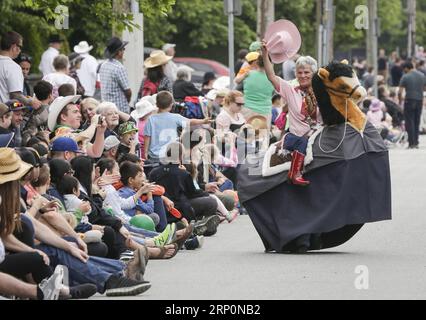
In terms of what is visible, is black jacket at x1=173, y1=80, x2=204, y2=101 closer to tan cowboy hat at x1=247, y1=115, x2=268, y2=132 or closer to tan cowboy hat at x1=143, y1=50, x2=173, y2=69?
tan cowboy hat at x1=247, y1=115, x2=268, y2=132

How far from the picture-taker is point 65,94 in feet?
60.4

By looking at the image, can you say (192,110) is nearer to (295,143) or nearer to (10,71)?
(10,71)

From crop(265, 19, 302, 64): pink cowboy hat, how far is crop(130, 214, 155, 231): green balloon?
6.85ft

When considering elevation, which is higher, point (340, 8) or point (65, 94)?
point (65, 94)

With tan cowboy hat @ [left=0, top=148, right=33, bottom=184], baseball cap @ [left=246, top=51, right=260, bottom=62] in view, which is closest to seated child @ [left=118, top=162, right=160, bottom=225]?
tan cowboy hat @ [left=0, top=148, right=33, bottom=184]

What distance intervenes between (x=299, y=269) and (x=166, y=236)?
5.53ft

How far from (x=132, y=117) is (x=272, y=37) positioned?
3.90m

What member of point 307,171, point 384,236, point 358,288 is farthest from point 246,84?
point 358,288

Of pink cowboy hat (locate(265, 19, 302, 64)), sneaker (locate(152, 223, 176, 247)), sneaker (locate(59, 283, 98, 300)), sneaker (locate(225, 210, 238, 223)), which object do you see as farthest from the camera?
sneaker (locate(225, 210, 238, 223))

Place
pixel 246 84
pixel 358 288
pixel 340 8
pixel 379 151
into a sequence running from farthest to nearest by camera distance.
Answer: pixel 340 8
pixel 246 84
pixel 379 151
pixel 358 288

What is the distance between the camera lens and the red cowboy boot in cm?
1491

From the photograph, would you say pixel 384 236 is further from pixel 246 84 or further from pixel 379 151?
pixel 246 84

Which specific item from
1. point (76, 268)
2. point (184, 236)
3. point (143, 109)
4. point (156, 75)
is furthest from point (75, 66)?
point (76, 268)
